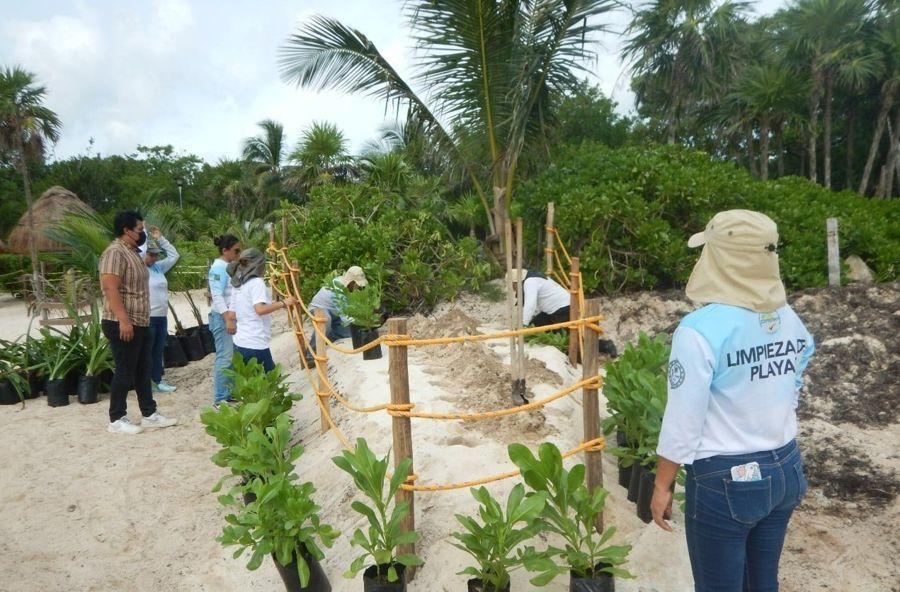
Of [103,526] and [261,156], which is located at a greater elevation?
[261,156]

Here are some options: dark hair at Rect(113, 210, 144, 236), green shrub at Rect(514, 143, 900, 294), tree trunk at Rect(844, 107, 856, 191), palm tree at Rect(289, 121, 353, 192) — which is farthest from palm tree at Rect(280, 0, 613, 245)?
tree trunk at Rect(844, 107, 856, 191)

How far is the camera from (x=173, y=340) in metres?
7.43

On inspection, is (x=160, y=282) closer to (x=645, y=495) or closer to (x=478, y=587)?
(x=478, y=587)

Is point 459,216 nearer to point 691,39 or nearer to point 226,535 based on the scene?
point 691,39

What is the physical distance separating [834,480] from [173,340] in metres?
6.86

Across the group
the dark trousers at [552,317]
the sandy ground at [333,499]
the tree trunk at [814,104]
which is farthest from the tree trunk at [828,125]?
the sandy ground at [333,499]

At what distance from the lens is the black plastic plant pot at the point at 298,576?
2633 millimetres

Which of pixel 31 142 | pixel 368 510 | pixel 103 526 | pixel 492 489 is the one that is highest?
pixel 31 142

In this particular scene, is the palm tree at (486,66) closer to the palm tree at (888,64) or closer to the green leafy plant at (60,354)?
the green leafy plant at (60,354)

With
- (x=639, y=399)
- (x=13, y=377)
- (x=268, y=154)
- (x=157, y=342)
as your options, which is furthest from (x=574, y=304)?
(x=268, y=154)

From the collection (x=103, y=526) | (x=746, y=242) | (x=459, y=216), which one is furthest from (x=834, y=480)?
(x=459, y=216)

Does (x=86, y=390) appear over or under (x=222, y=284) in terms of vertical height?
under

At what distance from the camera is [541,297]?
6.40 meters

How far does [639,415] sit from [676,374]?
5.78 ft
